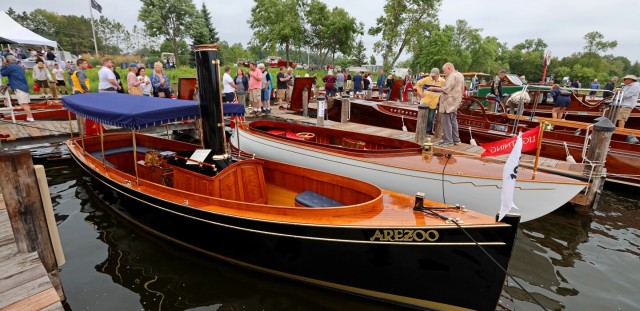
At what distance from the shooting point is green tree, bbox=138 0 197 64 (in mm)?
38719

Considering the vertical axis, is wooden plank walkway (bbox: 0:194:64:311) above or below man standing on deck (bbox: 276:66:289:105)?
below

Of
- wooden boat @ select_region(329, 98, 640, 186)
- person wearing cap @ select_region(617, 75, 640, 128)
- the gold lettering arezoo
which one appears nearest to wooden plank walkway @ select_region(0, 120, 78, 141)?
wooden boat @ select_region(329, 98, 640, 186)

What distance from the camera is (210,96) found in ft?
15.7

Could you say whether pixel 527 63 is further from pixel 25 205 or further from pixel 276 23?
pixel 25 205

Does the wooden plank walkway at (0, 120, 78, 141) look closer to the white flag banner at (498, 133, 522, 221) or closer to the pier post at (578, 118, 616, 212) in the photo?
the white flag banner at (498, 133, 522, 221)

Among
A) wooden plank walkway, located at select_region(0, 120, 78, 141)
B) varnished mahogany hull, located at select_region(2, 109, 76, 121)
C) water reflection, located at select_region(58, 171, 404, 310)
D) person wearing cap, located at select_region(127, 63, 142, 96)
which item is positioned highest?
person wearing cap, located at select_region(127, 63, 142, 96)

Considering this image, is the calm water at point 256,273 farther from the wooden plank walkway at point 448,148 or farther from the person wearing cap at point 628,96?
the person wearing cap at point 628,96

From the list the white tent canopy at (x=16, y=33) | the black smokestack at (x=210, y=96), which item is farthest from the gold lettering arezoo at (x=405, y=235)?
the white tent canopy at (x=16, y=33)

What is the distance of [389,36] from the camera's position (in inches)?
1273

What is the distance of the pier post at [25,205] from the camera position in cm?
299

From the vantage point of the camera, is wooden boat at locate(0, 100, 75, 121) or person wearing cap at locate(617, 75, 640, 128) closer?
person wearing cap at locate(617, 75, 640, 128)

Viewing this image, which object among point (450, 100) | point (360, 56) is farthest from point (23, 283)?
point (360, 56)

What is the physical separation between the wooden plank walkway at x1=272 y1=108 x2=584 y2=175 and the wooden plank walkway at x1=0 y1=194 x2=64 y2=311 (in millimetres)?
6305

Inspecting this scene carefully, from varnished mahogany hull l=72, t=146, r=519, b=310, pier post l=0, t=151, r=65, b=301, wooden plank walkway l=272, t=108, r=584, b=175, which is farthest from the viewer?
wooden plank walkway l=272, t=108, r=584, b=175
